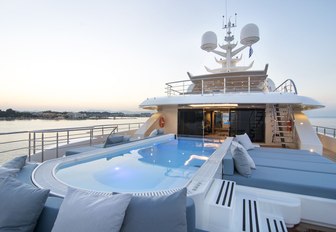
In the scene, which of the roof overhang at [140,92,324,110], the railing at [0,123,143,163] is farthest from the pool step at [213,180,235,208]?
the roof overhang at [140,92,324,110]

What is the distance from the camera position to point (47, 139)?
4684 mm

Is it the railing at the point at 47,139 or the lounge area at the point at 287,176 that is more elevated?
the railing at the point at 47,139

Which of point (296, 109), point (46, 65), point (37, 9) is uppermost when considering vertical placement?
point (37, 9)

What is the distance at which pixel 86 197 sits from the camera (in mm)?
1030

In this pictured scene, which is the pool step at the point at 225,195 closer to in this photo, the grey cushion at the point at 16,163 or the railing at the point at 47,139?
the grey cushion at the point at 16,163

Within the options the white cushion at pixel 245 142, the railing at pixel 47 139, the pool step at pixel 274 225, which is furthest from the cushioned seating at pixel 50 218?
the white cushion at pixel 245 142

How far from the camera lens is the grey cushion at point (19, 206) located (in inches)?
39.9

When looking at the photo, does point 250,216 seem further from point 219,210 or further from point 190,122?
point 190,122

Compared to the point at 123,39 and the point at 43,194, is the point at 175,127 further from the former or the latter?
the point at 43,194

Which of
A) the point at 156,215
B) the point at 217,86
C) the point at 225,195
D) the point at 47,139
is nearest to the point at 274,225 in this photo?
the point at 225,195

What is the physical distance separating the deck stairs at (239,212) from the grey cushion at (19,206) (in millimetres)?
1241

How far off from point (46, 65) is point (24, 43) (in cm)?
99

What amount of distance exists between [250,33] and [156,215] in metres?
8.78

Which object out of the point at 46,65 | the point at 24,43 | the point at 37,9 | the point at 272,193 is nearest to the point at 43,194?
the point at 272,193
